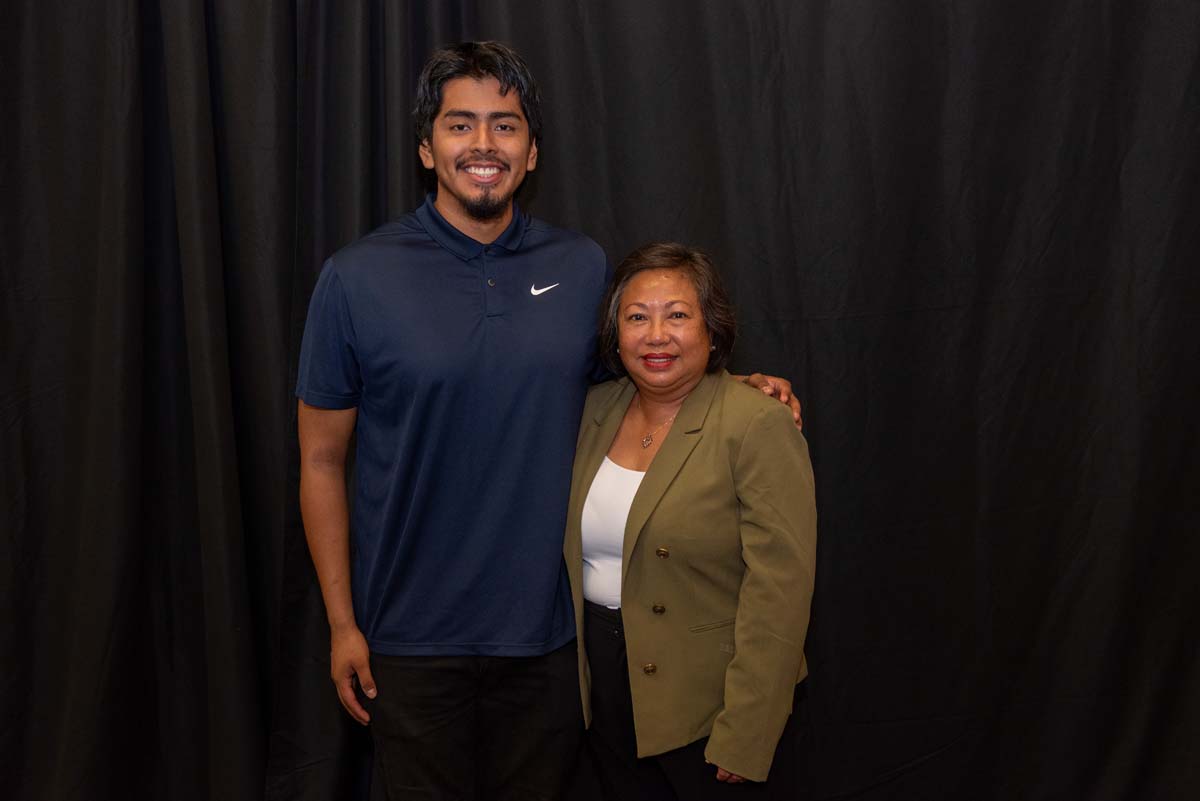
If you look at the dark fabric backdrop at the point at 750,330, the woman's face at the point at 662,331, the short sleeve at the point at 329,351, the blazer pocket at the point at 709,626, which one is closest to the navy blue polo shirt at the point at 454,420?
the short sleeve at the point at 329,351

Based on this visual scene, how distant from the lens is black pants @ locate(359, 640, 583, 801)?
1662 mm

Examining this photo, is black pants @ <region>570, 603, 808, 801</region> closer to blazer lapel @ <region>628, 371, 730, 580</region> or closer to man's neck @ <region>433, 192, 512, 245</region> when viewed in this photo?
blazer lapel @ <region>628, 371, 730, 580</region>

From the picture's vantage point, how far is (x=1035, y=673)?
2408 mm

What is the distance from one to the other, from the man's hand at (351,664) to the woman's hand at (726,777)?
1.93 ft

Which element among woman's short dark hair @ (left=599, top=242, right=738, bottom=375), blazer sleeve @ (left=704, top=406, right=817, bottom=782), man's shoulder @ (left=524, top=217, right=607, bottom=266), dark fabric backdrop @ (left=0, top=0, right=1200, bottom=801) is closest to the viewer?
blazer sleeve @ (left=704, top=406, right=817, bottom=782)

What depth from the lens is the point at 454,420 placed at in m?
1.61

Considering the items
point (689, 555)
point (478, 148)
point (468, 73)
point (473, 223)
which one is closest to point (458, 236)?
point (473, 223)

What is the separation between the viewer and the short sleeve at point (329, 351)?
5.29 ft

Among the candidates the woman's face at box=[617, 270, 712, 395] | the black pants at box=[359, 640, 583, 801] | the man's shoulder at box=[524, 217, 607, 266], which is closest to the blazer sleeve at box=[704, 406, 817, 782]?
the woman's face at box=[617, 270, 712, 395]

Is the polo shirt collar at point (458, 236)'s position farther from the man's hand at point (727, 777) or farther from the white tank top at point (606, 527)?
the man's hand at point (727, 777)

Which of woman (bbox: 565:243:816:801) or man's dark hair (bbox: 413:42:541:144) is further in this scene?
man's dark hair (bbox: 413:42:541:144)

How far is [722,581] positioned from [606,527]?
0.20m

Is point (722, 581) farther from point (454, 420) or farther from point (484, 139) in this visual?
point (484, 139)

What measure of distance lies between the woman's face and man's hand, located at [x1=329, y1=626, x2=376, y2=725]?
65 cm
